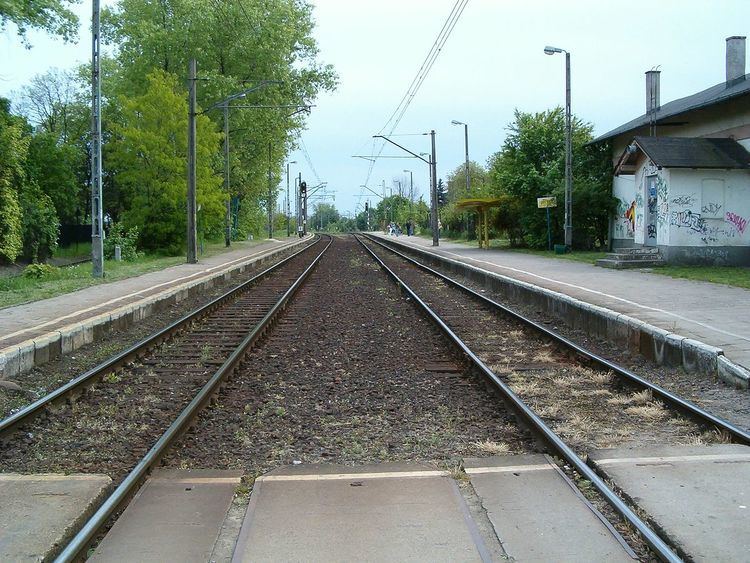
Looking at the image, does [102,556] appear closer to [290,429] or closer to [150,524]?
[150,524]

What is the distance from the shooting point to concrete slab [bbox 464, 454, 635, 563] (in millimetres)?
3674

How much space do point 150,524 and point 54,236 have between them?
3501 cm

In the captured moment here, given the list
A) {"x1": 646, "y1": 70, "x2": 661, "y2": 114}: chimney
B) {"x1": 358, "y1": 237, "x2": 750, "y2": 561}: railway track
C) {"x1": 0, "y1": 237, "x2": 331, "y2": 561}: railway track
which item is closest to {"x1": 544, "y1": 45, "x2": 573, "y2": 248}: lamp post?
{"x1": 646, "y1": 70, "x2": 661, "y2": 114}: chimney

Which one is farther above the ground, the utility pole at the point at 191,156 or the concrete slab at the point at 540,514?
the utility pole at the point at 191,156

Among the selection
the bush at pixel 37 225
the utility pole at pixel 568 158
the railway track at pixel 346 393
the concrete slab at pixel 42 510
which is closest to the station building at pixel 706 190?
the utility pole at pixel 568 158

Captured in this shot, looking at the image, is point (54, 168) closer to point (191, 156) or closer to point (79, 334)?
point (191, 156)

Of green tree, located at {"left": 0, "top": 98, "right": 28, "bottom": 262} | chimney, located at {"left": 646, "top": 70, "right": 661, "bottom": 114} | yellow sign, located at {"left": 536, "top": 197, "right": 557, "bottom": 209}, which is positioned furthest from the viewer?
chimney, located at {"left": 646, "top": 70, "right": 661, "bottom": 114}

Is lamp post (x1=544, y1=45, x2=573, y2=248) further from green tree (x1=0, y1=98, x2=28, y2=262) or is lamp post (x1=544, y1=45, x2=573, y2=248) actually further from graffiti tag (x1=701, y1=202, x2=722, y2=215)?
green tree (x1=0, y1=98, x2=28, y2=262)

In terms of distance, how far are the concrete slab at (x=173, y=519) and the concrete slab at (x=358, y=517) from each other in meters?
0.21

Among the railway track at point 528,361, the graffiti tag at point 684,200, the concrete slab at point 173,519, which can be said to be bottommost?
the concrete slab at point 173,519

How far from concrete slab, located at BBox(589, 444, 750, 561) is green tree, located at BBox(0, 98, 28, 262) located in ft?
95.4

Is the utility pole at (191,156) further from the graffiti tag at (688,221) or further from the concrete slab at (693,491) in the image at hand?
the concrete slab at (693,491)

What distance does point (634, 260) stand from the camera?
2189cm

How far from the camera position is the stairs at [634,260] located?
21.7 metres
